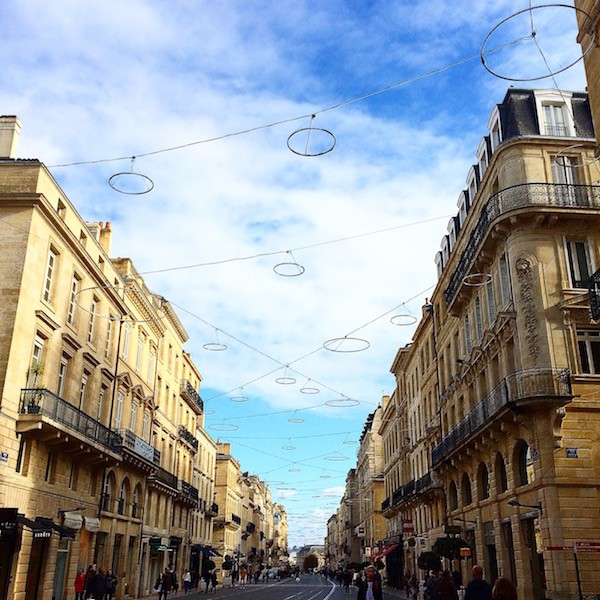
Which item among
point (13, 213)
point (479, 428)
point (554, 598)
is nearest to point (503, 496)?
point (479, 428)

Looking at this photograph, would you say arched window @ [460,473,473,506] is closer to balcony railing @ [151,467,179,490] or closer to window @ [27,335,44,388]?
balcony railing @ [151,467,179,490]

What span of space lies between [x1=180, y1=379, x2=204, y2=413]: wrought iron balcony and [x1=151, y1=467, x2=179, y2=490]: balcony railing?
267 inches

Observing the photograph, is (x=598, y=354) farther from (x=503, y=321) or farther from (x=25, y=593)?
(x=25, y=593)

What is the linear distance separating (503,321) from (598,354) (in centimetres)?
333

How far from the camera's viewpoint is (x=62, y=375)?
2538 cm

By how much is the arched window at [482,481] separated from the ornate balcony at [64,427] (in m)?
15.1

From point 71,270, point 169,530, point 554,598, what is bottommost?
point 554,598

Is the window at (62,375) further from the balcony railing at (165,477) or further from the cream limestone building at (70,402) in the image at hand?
the balcony railing at (165,477)

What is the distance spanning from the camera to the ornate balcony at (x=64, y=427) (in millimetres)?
21466

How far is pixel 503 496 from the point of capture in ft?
79.9

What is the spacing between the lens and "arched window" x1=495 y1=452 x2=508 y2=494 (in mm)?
25141

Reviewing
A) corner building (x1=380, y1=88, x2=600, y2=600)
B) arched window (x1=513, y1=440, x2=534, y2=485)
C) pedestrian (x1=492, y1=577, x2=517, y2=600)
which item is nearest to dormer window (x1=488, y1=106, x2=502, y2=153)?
corner building (x1=380, y1=88, x2=600, y2=600)

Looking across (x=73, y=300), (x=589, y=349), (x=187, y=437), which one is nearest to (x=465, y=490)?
(x=589, y=349)

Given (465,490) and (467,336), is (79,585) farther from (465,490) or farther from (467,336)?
(467,336)
